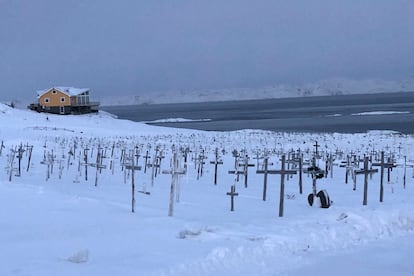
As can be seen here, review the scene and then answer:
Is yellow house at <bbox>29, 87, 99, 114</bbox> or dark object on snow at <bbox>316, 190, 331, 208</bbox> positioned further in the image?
yellow house at <bbox>29, 87, 99, 114</bbox>

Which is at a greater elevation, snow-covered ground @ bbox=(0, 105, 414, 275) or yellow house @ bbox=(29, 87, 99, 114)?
yellow house @ bbox=(29, 87, 99, 114)

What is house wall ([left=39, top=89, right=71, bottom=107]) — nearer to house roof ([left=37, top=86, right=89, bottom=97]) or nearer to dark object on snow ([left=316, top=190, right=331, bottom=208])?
house roof ([left=37, top=86, right=89, bottom=97])

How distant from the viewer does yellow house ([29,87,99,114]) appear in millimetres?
87250

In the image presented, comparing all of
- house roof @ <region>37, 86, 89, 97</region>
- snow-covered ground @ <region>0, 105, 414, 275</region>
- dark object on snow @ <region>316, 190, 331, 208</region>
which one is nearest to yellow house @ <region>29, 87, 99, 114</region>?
house roof @ <region>37, 86, 89, 97</region>

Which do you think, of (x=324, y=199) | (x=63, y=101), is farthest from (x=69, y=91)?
(x=324, y=199)

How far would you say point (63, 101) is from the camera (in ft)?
287

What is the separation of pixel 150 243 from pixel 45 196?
5734 mm

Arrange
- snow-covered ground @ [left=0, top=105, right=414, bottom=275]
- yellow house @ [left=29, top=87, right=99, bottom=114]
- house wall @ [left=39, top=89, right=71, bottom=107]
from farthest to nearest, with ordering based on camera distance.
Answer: house wall @ [left=39, top=89, right=71, bottom=107]
yellow house @ [left=29, top=87, right=99, bottom=114]
snow-covered ground @ [left=0, top=105, right=414, bottom=275]

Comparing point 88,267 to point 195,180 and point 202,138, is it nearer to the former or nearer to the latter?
point 195,180

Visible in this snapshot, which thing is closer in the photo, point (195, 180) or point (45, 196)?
point (45, 196)

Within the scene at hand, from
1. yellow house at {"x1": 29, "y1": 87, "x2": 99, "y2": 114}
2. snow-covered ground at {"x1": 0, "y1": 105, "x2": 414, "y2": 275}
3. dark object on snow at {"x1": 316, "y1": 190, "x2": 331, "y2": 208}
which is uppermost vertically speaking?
yellow house at {"x1": 29, "y1": 87, "x2": 99, "y2": 114}

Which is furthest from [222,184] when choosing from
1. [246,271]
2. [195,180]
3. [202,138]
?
[202,138]

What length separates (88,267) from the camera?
1076 cm

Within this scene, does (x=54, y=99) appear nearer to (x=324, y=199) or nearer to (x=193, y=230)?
(x=324, y=199)
